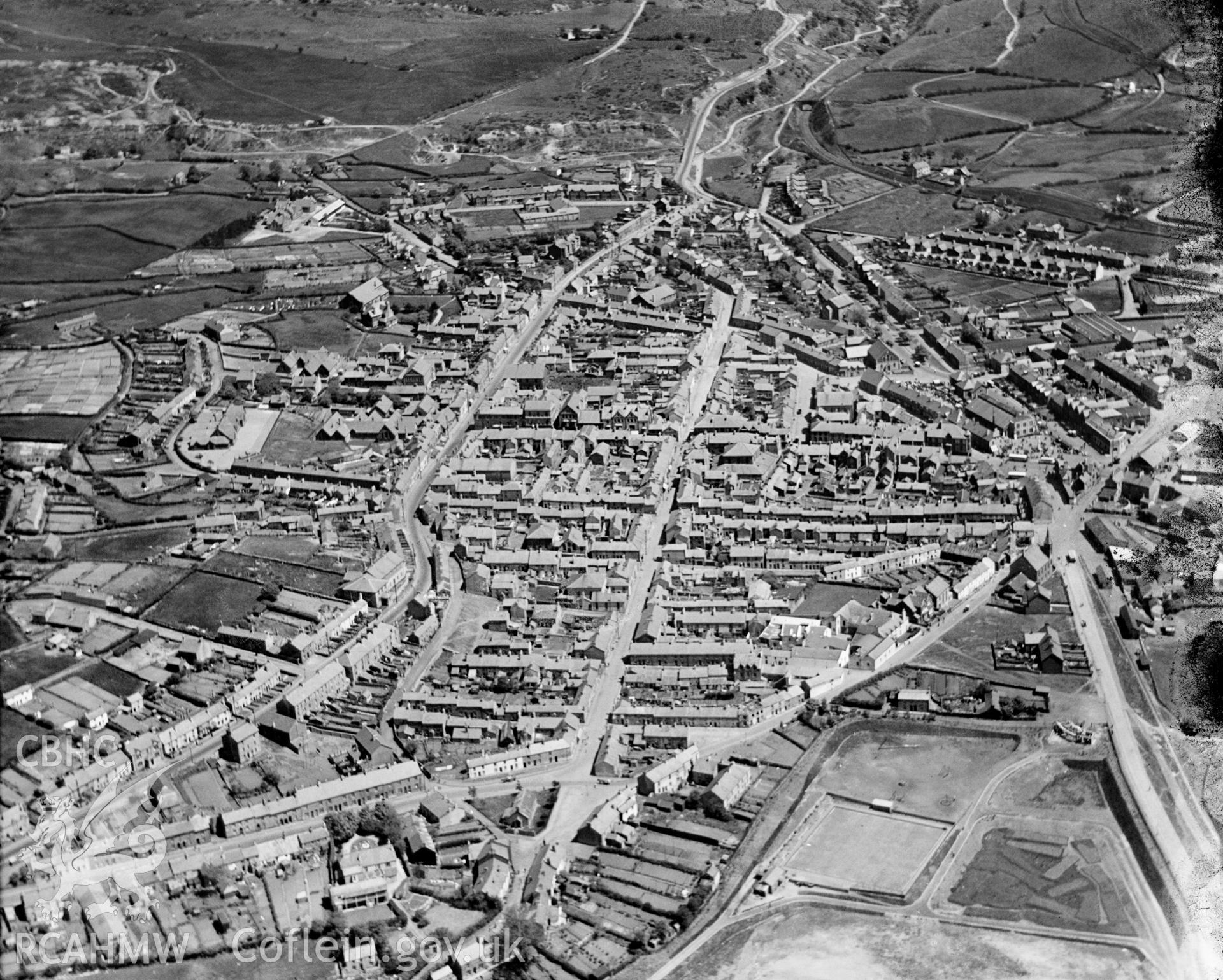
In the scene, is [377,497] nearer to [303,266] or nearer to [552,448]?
[552,448]

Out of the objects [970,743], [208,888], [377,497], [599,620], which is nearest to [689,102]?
Result: [377,497]

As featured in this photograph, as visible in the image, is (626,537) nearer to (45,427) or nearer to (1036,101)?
(45,427)

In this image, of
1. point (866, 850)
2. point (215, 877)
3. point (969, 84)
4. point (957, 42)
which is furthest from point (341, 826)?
point (957, 42)

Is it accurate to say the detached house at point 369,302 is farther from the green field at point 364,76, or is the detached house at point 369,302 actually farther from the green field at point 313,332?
the green field at point 364,76

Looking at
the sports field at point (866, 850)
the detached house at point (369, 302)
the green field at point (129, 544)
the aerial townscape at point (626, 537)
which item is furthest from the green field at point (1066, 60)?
the sports field at point (866, 850)

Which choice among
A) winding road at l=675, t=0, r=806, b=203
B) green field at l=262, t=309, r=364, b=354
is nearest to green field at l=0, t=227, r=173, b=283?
green field at l=262, t=309, r=364, b=354

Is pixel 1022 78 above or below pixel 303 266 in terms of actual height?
above
